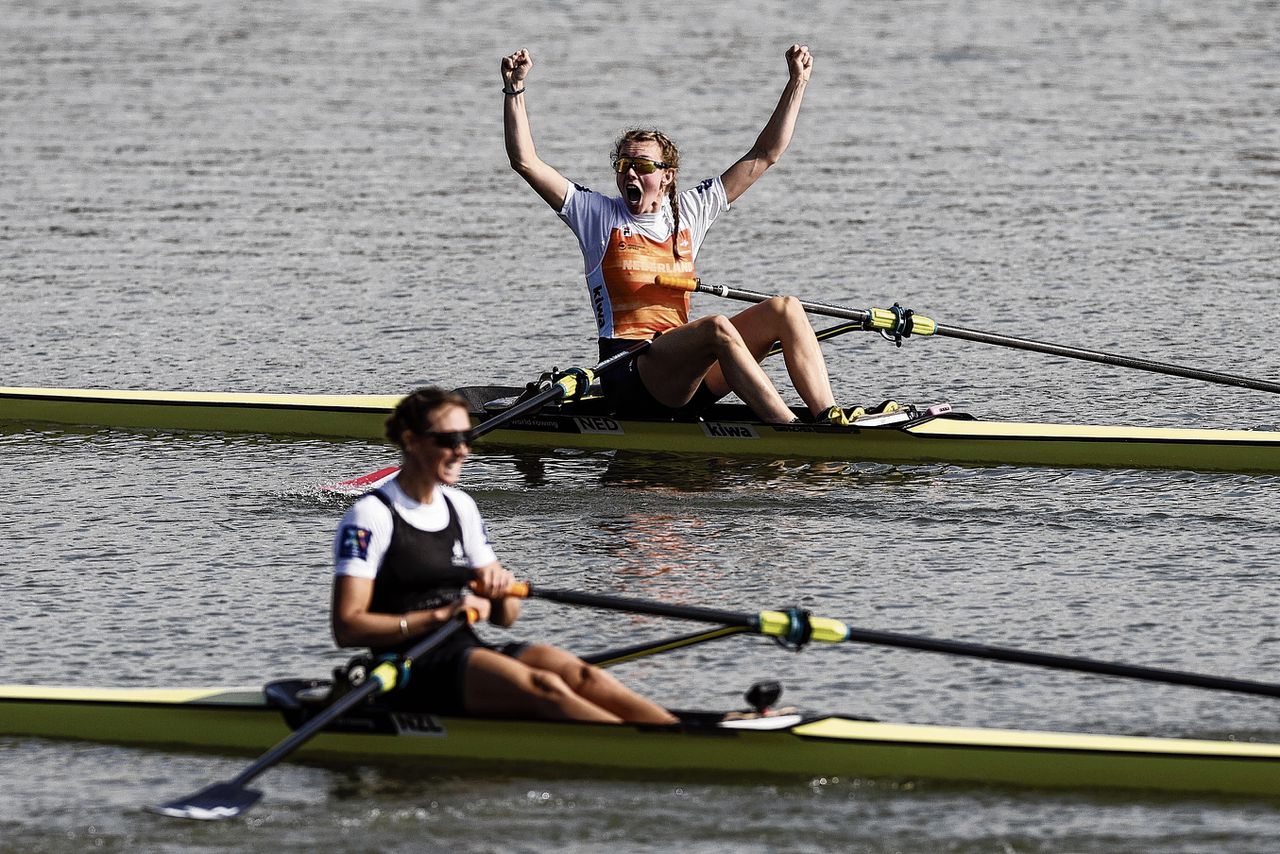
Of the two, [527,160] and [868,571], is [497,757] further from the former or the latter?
[527,160]

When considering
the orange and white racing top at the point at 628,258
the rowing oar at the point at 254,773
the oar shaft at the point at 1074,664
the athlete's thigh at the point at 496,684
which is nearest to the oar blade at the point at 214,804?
the rowing oar at the point at 254,773

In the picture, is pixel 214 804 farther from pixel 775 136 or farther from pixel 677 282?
pixel 775 136

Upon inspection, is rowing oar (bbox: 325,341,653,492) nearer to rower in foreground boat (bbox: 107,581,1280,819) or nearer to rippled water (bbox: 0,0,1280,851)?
rippled water (bbox: 0,0,1280,851)

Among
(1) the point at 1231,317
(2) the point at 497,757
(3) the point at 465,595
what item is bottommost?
(2) the point at 497,757

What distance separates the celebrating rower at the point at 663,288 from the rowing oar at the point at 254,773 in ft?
15.1

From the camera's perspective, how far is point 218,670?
8602 mm

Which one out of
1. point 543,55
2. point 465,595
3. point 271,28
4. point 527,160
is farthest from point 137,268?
point 271,28

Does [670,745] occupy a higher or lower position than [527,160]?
lower

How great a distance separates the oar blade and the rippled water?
0.16m

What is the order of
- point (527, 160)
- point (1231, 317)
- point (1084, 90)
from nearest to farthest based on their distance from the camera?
point (527, 160) → point (1231, 317) → point (1084, 90)

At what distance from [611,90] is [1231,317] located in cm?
1228

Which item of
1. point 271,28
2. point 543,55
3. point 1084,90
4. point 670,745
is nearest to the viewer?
point 670,745

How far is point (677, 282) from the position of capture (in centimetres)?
1158

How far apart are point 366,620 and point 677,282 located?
4.79 m
